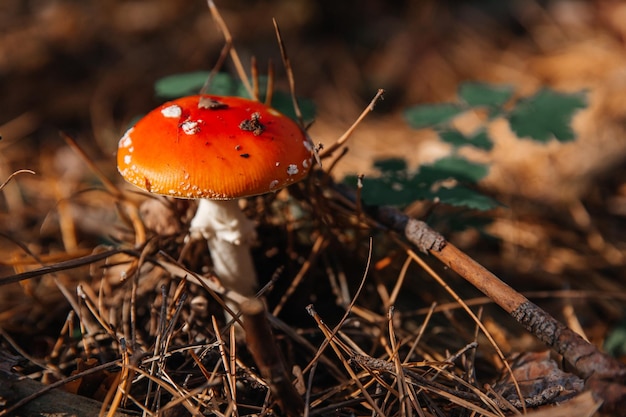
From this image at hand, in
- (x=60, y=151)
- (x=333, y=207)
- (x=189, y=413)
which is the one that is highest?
(x=333, y=207)

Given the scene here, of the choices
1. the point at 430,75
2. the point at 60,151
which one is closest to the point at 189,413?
the point at 60,151

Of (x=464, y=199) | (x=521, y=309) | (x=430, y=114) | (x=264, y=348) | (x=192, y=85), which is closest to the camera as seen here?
(x=264, y=348)

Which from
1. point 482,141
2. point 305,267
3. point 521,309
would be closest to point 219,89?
point 305,267

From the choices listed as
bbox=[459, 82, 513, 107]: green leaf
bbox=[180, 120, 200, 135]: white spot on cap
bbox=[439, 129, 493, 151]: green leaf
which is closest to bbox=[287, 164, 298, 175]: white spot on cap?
bbox=[180, 120, 200, 135]: white spot on cap

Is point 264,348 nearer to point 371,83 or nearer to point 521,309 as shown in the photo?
point 521,309

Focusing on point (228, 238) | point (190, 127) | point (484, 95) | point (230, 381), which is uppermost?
point (190, 127)

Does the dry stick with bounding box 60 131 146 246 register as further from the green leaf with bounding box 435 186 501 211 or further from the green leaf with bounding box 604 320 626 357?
the green leaf with bounding box 604 320 626 357

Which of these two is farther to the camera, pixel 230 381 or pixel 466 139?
pixel 466 139

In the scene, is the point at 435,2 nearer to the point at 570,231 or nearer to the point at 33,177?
the point at 570,231
